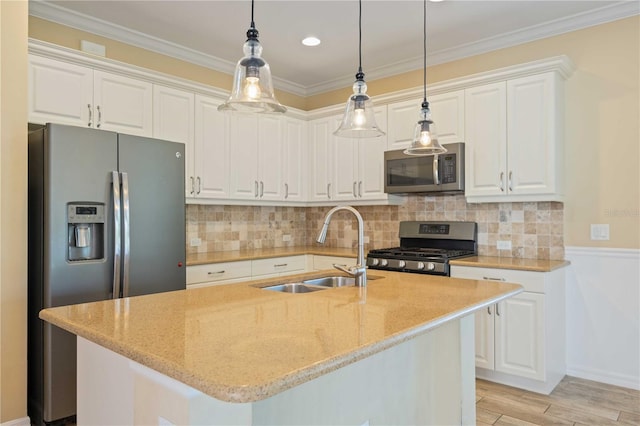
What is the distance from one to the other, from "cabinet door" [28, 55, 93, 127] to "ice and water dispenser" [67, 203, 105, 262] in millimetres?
719

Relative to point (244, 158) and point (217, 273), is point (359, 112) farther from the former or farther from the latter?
point (244, 158)

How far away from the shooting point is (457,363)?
1945mm

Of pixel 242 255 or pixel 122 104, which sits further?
pixel 242 255

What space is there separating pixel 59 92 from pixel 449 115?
9.50 ft

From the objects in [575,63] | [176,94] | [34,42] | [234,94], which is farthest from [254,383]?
[575,63]

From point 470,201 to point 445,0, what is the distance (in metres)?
1.52

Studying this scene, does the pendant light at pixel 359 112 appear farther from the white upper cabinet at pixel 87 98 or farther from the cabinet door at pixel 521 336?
the white upper cabinet at pixel 87 98

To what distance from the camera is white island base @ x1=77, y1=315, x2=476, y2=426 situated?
3.55 feet

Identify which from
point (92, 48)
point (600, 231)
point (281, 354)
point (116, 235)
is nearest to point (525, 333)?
point (600, 231)

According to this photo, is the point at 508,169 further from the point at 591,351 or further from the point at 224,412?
the point at 224,412

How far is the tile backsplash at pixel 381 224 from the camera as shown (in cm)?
345

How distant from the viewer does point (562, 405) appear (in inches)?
110

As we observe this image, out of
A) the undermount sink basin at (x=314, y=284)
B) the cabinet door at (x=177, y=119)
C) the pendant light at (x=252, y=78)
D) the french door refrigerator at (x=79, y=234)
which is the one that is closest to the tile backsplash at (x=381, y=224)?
→ the cabinet door at (x=177, y=119)

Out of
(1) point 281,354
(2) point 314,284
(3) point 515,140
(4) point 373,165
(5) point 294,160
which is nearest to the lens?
(1) point 281,354
